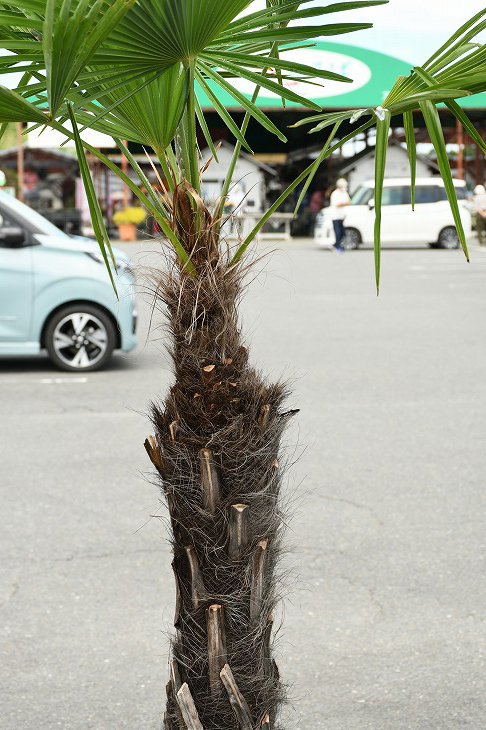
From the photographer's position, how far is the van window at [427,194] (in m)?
29.7

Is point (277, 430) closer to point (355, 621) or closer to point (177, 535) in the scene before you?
point (177, 535)

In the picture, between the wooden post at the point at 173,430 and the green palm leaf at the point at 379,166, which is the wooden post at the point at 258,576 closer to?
the wooden post at the point at 173,430

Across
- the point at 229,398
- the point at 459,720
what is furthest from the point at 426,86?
the point at 459,720

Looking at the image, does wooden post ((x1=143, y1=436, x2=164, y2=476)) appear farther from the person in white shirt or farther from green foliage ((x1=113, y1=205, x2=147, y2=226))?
green foliage ((x1=113, y1=205, x2=147, y2=226))

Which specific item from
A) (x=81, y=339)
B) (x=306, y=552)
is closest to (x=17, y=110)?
(x=306, y=552)

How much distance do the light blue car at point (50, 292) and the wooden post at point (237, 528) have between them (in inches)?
275

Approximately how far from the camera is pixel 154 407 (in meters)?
2.06

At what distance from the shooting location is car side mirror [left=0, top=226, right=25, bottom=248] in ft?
29.0

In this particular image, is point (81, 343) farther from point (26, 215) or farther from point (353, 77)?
point (353, 77)

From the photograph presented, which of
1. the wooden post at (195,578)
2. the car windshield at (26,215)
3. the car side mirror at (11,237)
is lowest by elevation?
the wooden post at (195,578)

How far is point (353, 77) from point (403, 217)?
9.09 meters

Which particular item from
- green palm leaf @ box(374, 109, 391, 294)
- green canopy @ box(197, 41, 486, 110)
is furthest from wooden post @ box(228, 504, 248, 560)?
green canopy @ box(197, 41, 486, 110)

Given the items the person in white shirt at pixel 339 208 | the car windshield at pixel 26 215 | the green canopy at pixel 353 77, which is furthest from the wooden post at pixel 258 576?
the green canopy at pixel 353 77

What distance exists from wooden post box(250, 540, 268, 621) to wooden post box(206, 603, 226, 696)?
0.06 meters
